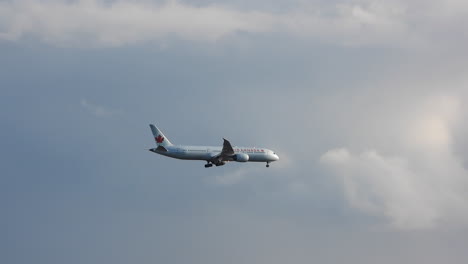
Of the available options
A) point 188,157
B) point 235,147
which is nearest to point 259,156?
point 235,147

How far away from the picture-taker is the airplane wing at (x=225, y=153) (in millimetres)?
158625

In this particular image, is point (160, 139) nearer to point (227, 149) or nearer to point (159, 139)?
point (159, 139)

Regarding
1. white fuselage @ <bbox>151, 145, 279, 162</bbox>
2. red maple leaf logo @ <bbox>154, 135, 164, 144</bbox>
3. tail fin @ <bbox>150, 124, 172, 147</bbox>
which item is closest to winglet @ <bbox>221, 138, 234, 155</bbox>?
white fuselage @ <bbox>151, 145, 279, 162</bbox>

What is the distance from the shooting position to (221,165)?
536 ft

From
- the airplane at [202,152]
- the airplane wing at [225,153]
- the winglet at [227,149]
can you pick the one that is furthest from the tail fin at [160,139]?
the winglet at [227,149]

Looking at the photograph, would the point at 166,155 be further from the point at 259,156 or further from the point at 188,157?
the point at 259,156

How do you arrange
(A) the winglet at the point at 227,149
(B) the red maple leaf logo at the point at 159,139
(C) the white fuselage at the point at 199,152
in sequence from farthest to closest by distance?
(B) the red maple leaf logo at the point at 159,139 → (A) the winglet at the point at 227,149 → (C) the white fuselage at the point at 199,152

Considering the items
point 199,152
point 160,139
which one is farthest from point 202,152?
point 160,139

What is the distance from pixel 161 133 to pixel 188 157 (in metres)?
6.64

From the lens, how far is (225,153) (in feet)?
524

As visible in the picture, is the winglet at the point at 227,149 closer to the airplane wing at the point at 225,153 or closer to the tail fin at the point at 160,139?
the airplane wing at the point at 225,153

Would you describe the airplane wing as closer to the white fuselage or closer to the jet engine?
the white fuselage

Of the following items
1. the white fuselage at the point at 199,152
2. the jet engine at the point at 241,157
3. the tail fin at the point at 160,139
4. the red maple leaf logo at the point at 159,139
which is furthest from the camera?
the jet engine at the point at 241,157

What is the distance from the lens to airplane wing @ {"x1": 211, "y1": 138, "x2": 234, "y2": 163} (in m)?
159
